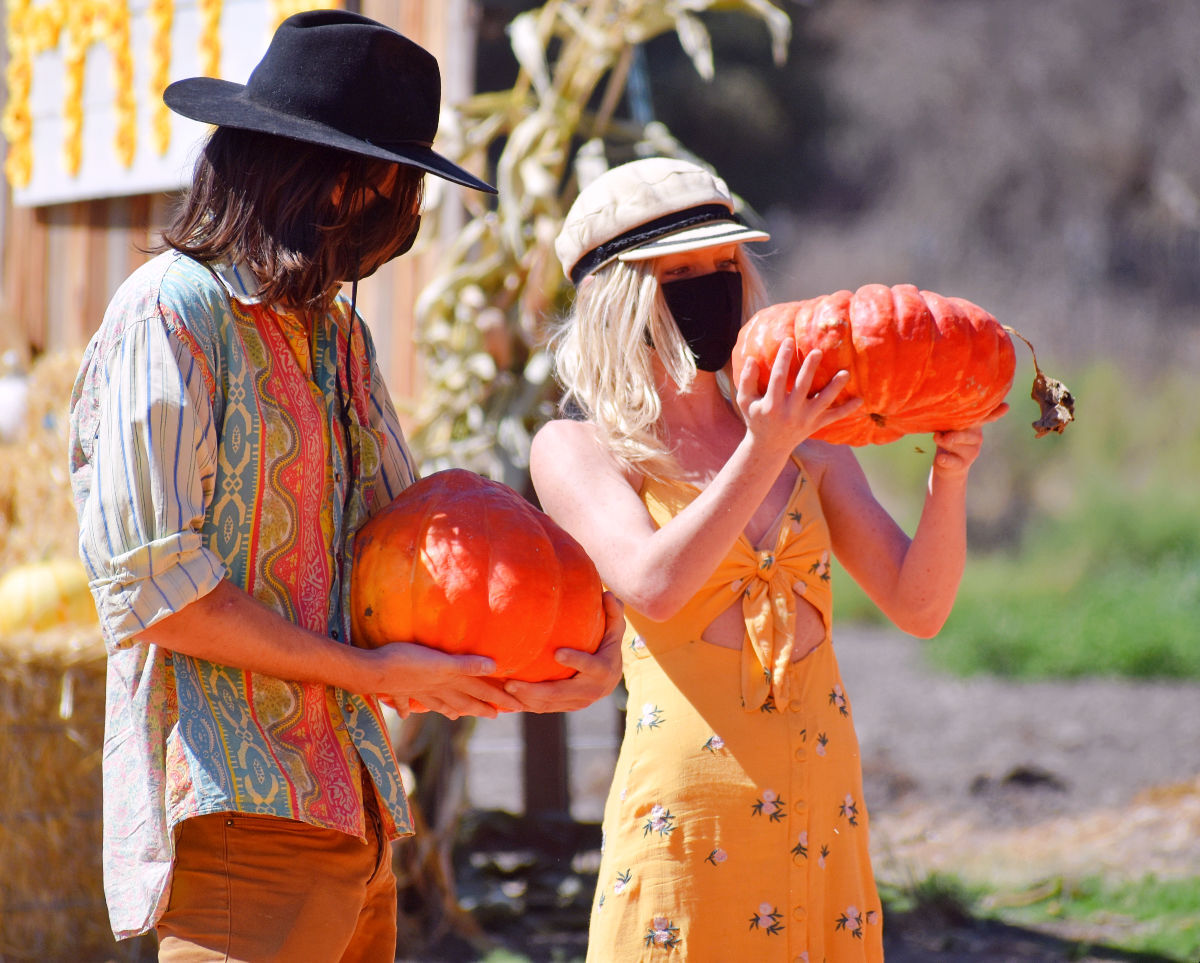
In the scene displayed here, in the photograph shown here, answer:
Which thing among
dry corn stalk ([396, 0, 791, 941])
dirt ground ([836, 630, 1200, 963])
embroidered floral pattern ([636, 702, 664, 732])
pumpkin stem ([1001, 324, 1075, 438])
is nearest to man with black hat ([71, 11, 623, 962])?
embroidered floral pattern ([636, 702, 664, 732])

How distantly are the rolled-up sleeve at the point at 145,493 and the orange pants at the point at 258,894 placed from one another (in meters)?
0.29

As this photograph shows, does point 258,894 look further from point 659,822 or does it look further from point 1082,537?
point 1082,537

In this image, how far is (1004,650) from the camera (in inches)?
377

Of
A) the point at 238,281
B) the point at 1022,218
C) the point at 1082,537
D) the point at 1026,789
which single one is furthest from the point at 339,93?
the point at 1022,218

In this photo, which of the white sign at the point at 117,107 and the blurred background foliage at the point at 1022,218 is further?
the blurred background foliage at the point at 1022,218

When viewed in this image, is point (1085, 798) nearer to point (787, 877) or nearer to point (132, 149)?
point (787, 877)

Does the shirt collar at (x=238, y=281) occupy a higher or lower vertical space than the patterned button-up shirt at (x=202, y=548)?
higher

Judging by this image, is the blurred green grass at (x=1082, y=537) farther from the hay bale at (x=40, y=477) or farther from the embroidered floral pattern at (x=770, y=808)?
the embroidered floral pattern at (x=770, y=808)

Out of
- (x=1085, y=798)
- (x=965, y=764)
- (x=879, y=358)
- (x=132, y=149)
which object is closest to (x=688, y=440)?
(x=879, y=358)

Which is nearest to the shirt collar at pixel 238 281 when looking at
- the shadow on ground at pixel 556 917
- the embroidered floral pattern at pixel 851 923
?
the embroidered floral pattern at pixel 851 923

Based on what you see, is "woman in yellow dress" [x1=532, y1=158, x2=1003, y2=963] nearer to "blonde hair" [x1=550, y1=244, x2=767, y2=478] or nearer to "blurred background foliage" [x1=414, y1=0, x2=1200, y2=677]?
"blonde hair" [x1=550, y1=244, x2=767, y2=478]

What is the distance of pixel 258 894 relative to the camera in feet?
5.50

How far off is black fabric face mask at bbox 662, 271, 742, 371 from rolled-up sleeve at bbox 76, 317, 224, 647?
3.52 ft

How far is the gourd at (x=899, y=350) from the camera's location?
6.99ft
